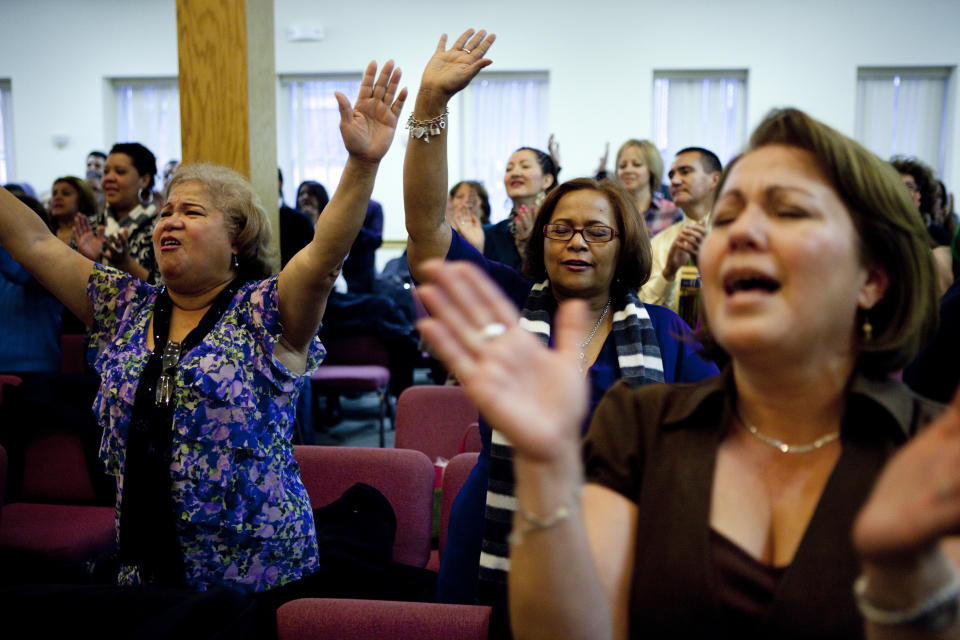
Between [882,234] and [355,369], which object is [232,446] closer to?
[882,234]

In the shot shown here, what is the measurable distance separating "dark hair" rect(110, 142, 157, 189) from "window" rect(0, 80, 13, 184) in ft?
20.6

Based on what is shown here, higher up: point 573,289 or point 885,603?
point 573,289

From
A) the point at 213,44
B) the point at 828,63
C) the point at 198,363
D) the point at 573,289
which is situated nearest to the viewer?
the point at 198,363

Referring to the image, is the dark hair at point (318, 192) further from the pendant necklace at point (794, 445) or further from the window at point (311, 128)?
the pendant necklace at point (794, 445)

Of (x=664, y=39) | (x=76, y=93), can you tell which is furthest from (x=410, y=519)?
(x=76, y=93)

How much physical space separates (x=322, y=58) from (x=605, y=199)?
23.6ft

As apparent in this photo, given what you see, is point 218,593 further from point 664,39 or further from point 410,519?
point 664,39

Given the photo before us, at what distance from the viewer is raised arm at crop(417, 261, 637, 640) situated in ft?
2.56

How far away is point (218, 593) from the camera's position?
1136mm

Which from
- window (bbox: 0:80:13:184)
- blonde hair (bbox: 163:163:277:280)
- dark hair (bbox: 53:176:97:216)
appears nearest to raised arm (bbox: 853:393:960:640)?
blonde hair (bbox: 163:163:277:280)

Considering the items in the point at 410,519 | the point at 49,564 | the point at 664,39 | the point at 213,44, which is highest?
the point at 664,39

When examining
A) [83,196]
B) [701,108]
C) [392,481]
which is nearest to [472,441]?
[392,481]

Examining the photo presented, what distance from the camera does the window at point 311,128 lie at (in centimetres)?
854

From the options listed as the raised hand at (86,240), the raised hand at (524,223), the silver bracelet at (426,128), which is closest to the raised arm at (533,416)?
the silver bracelet at (426,128)
